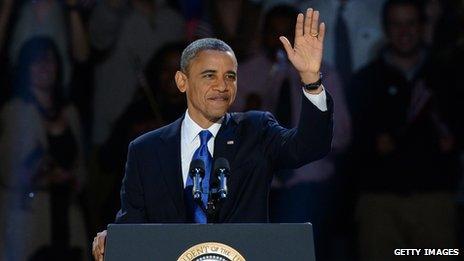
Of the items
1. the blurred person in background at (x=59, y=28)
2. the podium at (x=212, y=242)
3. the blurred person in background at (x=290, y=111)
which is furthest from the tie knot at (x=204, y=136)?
the blurred person in background at (x=59, y=28)

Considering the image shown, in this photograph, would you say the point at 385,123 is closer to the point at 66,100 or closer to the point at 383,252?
the point at 383,252

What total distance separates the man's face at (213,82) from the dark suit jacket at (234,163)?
0.27 ft

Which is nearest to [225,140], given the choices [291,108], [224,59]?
[224,59]

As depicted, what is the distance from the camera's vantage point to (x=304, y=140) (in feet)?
9.73

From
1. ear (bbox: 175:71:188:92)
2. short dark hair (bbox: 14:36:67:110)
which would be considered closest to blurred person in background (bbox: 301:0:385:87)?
short dark hair (bbox: 14:36:67:110)

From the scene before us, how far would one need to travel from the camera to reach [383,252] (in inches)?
245

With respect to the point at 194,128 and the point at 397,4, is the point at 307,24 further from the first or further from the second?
the point at 397,4

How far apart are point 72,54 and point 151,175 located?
3.45 m

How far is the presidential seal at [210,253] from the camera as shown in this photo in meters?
2.52

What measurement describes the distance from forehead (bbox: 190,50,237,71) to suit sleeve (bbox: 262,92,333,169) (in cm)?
27

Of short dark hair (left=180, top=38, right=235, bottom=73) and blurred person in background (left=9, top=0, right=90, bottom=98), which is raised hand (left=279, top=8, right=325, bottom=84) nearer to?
short dark hair (left=180, top=38, right=235, bottom=73)

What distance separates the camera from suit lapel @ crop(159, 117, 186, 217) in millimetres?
3010

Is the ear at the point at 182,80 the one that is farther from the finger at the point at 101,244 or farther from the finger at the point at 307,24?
the finger at the point at 101,244

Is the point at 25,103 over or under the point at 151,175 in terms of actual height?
over
